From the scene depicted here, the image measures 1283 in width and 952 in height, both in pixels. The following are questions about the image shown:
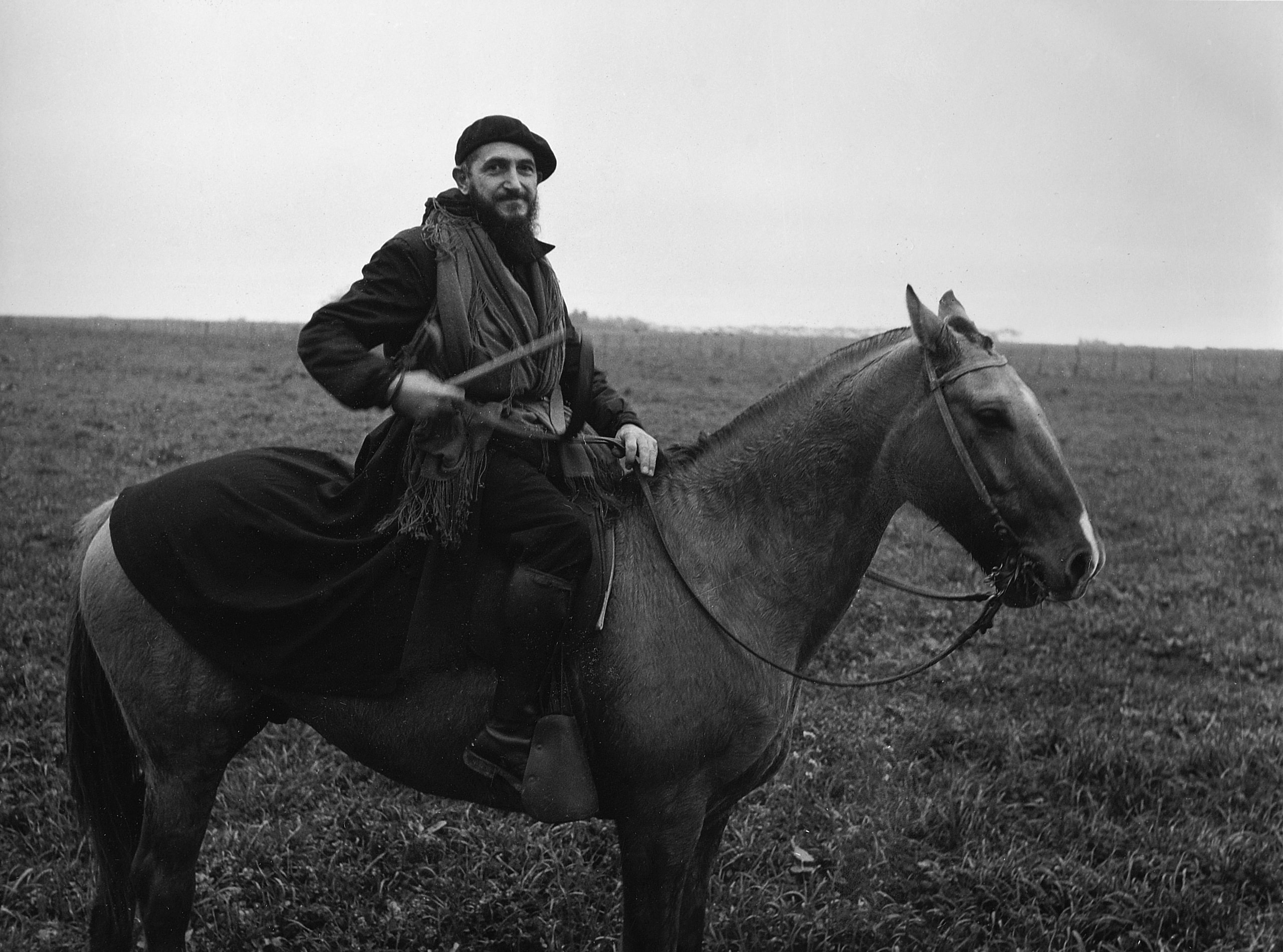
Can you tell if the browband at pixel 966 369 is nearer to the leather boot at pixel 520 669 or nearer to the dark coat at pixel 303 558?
the leather boot at pixel 520 669

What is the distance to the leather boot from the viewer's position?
278 cm

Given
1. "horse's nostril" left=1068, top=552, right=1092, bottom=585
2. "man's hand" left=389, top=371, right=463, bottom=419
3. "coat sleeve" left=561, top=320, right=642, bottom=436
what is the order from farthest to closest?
1. "coat sleeve" left=561, top=320, right=642, bottom=436
2. "man's hand" left=389, top=371, right=463, bottom=419
3. "horse's nostril" left=1068, top=552, right=1092, bottom=585

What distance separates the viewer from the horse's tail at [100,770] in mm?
3420

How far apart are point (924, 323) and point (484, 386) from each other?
147 cm

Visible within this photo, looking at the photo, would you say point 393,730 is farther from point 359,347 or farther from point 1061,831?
point 1061,831

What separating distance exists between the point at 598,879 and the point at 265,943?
1565 mm

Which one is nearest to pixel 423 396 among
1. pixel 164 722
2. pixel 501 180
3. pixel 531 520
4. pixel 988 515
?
pixel 531 520

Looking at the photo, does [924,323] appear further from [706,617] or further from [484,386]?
[484,386]

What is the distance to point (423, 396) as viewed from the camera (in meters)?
2.81

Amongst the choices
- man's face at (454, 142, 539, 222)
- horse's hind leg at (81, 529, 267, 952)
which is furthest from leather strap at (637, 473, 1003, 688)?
horse's hind leg at (81, 529, 267, 952)

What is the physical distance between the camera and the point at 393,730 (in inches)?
122

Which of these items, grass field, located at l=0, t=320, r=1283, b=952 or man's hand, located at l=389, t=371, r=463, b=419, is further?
grass field, located at l=0, t=320, r=1283, b=952

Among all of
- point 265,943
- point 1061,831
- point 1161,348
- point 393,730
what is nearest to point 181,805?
point 393,730

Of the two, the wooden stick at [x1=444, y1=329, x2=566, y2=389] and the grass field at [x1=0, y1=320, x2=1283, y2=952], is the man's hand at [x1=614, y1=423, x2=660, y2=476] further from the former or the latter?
the grass field at [x1=0, y1=320, x2=1283, y2=952]
